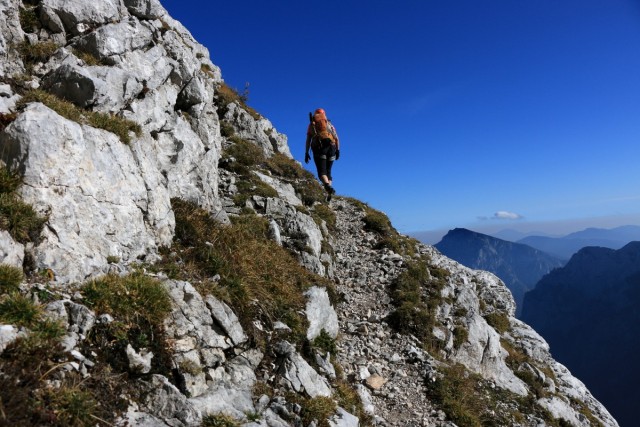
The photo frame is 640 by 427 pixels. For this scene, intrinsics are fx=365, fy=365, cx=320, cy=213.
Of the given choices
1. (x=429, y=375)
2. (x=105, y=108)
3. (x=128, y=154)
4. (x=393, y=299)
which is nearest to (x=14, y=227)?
(x=128, y=154)

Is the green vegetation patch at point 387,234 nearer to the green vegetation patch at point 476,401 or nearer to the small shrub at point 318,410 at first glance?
the green vegetation patch at point 476,401

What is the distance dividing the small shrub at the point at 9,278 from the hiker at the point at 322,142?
13595 millimetres

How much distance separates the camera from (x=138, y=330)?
7078mm

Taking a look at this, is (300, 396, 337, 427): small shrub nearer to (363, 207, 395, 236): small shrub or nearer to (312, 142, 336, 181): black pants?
(312, 142, 336, 181): black pants

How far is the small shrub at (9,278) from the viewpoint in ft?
20.3

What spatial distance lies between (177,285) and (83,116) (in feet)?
18.1

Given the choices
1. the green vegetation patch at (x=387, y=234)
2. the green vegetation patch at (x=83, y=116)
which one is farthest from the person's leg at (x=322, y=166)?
the green vegetation patch at (x=83, y=116)

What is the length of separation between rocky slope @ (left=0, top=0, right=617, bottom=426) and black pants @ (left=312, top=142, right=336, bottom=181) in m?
2.62

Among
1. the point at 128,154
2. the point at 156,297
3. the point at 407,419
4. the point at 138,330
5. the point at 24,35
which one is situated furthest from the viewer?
the point at 24,35

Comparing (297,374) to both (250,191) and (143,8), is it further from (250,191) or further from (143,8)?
(143,8)

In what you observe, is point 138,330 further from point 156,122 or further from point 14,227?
point 156,122

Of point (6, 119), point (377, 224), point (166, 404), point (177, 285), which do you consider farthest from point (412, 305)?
point (6, 119)

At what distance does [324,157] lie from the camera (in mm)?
19406

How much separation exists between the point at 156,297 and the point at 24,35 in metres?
11.2
